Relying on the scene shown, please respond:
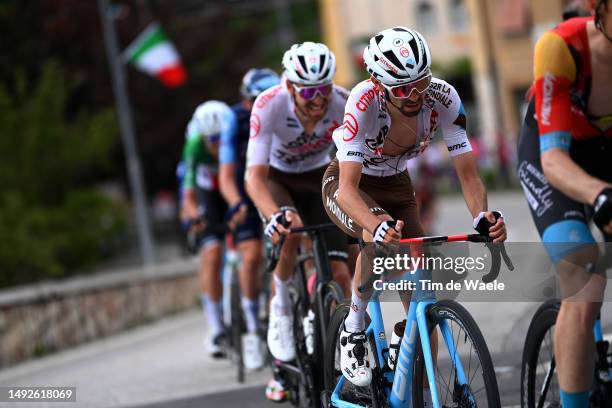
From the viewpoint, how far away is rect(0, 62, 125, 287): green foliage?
Result: 69.5 feet

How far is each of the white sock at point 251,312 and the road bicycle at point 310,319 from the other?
1730 mm

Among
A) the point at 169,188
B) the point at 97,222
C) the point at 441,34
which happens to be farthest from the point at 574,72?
the point at 441,34

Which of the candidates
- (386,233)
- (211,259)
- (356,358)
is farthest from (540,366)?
(211,259)

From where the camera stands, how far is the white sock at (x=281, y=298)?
8133mm

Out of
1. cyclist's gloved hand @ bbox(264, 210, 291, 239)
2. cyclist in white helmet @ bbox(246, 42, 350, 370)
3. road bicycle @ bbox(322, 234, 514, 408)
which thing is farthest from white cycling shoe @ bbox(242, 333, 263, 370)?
road bicycle @ bbox(322, 234, 514, 408)

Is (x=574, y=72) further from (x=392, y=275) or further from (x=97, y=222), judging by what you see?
(x=97, y=222)

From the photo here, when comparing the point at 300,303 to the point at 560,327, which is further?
the point at 300,303

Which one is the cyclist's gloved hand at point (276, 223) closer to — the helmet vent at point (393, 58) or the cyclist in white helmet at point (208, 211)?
the helmet vent at point (393, 58)

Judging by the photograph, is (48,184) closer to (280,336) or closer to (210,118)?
(210,118)

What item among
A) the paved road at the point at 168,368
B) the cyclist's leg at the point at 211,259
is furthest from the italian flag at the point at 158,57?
the cyclist's leg at the point at 211,259

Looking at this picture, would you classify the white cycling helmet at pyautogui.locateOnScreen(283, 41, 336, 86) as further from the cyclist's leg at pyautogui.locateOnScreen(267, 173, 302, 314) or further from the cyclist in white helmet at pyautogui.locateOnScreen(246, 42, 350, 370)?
the cyclist's leg at pyautogui.locateOnScreen(267, 173, 302, 314)

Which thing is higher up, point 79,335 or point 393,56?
point 393,56

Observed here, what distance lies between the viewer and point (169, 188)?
119 ft

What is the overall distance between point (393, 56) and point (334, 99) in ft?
6.60
